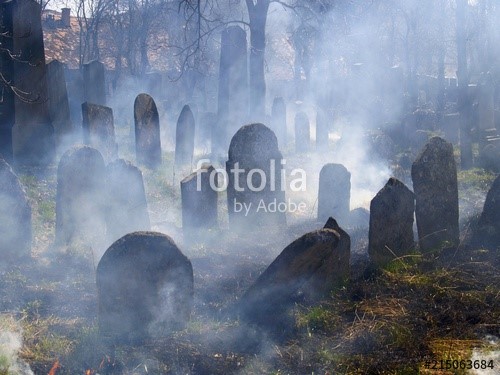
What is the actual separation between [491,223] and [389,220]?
5.48ft

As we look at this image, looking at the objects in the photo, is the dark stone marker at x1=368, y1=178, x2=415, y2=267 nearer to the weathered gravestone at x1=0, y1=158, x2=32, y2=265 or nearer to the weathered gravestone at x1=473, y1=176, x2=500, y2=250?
the weathered gravestone at x1=473, y1=176, x2=500, y2=250

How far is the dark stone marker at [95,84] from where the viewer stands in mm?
16837

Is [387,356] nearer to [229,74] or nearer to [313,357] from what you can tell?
[313,357]

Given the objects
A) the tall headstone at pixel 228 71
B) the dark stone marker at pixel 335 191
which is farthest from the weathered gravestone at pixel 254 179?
the tall headstone at pixel 228 71

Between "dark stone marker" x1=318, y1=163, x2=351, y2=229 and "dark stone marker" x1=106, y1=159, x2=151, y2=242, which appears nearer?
"dark stone marker" x1=106, y1=159, x2=151, y2=242

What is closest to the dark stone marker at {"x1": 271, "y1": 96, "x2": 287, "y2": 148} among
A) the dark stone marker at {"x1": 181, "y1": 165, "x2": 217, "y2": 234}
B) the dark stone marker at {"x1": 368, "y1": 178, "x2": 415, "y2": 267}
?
the dark stone marker at {"x1": 181, "y1": 165, "x2": 217, "y2": 234}

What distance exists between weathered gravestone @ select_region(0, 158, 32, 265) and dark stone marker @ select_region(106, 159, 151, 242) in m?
1.10

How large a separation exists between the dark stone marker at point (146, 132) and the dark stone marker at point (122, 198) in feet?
A: 15.8

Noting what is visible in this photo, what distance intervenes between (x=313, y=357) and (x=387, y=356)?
0.61 metres

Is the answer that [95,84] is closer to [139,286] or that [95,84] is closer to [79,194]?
[79,194]

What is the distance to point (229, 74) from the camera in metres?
16.6

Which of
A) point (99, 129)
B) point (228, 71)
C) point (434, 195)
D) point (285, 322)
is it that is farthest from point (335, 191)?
point (228, 71)

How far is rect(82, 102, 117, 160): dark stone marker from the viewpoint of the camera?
36.9 ft

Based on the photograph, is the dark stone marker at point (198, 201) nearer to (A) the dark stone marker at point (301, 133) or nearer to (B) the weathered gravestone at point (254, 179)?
(B) the weathered gravestone at point (254, 179)
